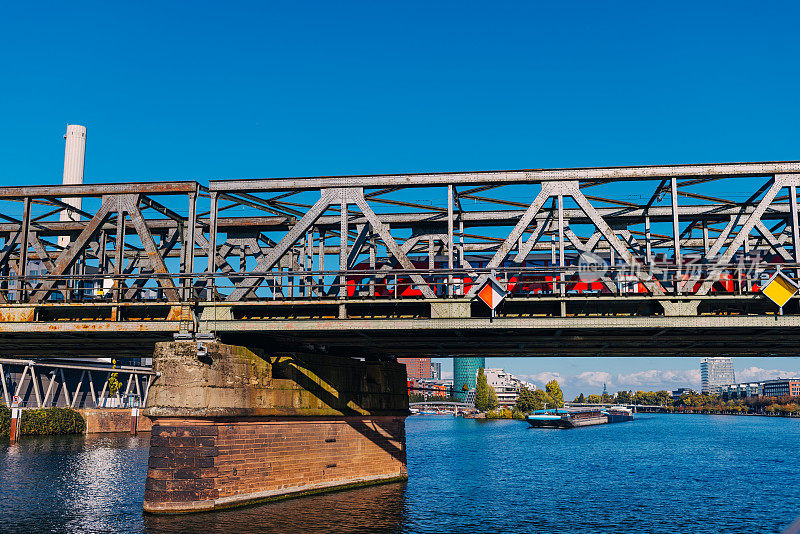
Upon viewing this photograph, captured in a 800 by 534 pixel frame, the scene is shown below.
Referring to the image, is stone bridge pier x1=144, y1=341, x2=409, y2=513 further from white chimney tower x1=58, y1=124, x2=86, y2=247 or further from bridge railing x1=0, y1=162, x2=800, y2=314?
white chimney tower x1=58, y1=124, x2=86, y2=247

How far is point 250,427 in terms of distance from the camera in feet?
90.2

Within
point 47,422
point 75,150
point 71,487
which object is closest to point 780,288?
point 71,487

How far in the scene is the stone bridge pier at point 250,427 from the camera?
25500 millimetres

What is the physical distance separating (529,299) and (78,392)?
98.6m

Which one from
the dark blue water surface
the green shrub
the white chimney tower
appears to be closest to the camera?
the dark blue water surface

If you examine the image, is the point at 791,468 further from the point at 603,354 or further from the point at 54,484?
the point at 54,484

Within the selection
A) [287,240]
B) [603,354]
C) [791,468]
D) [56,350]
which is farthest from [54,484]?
[791,468]

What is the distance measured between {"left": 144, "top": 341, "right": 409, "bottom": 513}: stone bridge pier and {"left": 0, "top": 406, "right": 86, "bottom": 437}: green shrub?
6048 cm

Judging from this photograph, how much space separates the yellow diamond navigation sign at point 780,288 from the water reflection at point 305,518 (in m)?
16.0

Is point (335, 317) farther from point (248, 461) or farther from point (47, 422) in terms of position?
point (47, 422)

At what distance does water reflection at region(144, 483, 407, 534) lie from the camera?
24.3m

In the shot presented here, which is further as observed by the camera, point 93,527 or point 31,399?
point 31,399

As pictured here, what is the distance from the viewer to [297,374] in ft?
99.8

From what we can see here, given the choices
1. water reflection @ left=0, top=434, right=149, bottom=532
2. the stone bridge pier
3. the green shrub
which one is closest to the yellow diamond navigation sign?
the stone bridge pier
